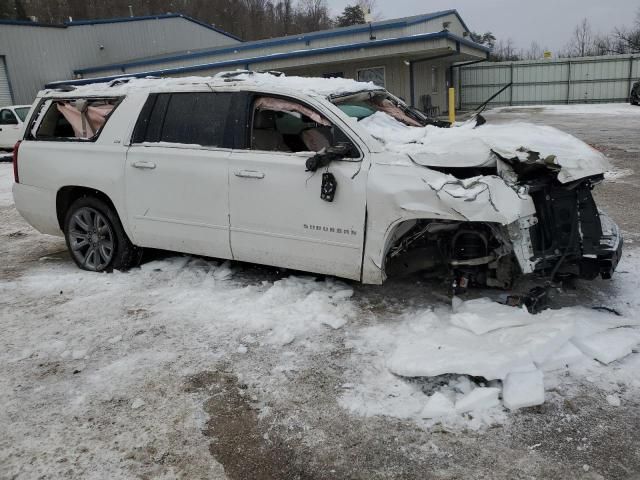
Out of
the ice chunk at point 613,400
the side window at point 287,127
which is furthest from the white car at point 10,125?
the ice chunk at point 613,400

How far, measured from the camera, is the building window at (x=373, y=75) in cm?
2331

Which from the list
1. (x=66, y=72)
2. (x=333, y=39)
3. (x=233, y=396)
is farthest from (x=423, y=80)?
(x=233, y=396)

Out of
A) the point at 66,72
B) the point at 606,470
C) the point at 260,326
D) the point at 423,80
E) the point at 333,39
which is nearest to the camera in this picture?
the point at 606,470

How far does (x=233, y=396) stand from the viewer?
3326mm

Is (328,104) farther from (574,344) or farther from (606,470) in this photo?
(606,470)

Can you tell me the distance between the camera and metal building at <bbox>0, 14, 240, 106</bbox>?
27.1m

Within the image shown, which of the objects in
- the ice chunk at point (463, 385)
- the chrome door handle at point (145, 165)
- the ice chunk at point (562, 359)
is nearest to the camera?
the ice chunk at point (463, 385)

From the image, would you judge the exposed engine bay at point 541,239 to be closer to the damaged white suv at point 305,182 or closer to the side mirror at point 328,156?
the damaged white suv at point 305,182

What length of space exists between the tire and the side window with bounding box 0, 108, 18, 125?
14.9m

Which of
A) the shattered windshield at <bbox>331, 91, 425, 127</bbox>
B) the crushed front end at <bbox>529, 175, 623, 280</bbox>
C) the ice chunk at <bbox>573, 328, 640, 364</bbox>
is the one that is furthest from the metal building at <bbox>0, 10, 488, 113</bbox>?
the ice chunk at <bbox>573, 328, 640, 364</bbox>

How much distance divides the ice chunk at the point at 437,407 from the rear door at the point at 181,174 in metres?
2.33

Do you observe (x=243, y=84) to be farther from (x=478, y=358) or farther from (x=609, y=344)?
(x=609, y=344)

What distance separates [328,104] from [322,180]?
653 mm

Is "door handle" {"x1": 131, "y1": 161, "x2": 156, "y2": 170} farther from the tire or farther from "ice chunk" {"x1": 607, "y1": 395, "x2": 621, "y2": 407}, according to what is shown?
"ice chunk" {"x1": 607, "y1": 395, "x2": 621, "y2": 407}
